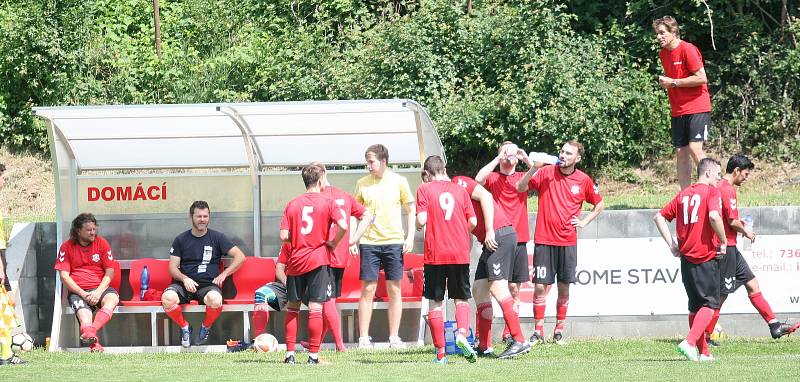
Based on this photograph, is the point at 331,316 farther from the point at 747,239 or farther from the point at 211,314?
the point at 747,239

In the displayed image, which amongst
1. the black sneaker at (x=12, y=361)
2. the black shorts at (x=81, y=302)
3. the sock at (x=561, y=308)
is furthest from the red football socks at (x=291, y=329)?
the sock at (x=561, y=308)

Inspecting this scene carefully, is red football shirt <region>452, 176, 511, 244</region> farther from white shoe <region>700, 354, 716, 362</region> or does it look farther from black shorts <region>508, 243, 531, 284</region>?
white shoe <region>700, 354, 716, 362</region>

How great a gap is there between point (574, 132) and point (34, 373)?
10.5 meters

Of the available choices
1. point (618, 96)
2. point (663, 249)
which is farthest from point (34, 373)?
Result: point (618, 96)

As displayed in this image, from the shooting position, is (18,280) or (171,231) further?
(171,231)

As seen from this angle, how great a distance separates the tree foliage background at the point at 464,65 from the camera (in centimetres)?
1791

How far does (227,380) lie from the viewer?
820 cm

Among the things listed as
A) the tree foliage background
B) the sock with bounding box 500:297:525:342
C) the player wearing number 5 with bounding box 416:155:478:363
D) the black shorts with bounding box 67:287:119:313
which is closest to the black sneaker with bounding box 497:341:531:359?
the sock with bounding box 500:297:525:342

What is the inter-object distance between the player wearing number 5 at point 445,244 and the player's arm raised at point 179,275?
9.86 feet

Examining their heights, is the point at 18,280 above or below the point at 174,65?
below

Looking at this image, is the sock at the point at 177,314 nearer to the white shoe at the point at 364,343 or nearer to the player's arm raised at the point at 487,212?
the white shoe at the point at 364,343

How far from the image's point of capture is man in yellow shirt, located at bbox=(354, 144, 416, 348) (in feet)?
36.4

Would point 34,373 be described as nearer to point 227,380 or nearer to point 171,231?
point 227,380

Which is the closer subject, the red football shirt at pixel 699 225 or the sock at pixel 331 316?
the red football shirt at pixel 699 225
